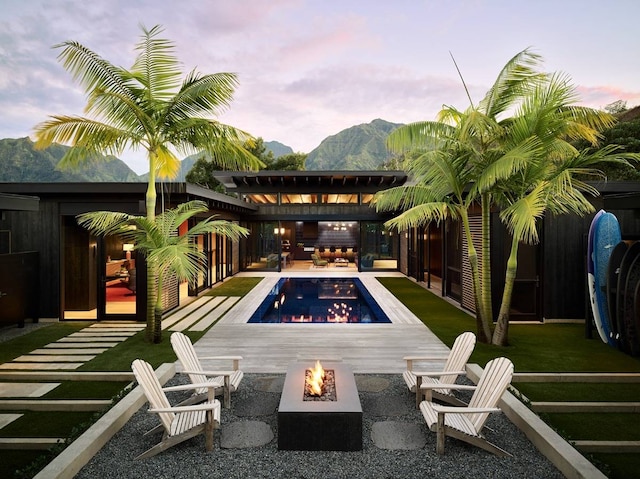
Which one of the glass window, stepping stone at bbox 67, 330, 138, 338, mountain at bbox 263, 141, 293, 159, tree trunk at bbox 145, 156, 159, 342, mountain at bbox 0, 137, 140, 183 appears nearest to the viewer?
tree trunk at bbox 145, 156, 159, 342

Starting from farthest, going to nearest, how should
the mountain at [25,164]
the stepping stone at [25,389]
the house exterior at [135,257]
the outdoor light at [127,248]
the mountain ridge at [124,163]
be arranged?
the mountain ridge at [124,163] < the mountain at [25,164] < the outdoor light at [127,248] < the house exterior at [135,257] < the stepping stone at [25,389]

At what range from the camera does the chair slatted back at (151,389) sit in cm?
358

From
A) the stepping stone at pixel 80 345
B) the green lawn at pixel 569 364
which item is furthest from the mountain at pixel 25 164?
the green lawn at pixel 569 364

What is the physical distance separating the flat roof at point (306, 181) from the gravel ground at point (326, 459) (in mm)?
16081

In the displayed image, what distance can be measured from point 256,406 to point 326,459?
4.54ft

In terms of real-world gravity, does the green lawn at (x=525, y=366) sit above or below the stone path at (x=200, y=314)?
below

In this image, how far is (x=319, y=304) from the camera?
12.3 meters

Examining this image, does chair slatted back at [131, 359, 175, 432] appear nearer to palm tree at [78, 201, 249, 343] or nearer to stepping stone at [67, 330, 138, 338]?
palm tree at [78, 201, 249, 343]

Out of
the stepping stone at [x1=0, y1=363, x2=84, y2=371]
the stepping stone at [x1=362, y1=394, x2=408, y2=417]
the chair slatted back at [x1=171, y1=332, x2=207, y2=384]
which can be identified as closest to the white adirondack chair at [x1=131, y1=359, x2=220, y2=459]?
the chair slatted back at [x1=171, y1=332, x2=207, y2=384]

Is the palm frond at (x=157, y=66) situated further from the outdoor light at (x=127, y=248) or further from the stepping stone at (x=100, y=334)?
the outdoor light at (x=127, y=248)

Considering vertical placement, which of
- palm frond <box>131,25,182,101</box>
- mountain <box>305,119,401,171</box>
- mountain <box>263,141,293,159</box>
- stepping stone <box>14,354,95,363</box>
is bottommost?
stepping stone <box>14,354,95,363</box>

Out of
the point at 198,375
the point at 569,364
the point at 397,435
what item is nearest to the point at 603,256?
the point at 569,364

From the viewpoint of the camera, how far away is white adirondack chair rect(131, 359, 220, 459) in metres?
3.52

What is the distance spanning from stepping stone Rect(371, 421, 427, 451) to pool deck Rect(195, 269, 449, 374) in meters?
1.68
